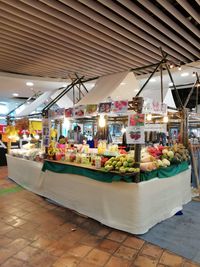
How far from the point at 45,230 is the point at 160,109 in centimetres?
290

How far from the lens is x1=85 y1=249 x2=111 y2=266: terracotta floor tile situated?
2672mm

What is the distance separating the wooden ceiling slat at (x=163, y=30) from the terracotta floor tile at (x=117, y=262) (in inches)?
134

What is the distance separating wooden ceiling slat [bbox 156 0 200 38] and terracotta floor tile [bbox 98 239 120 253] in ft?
11.4

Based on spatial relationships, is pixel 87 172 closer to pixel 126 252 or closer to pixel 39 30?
pixel 126 252

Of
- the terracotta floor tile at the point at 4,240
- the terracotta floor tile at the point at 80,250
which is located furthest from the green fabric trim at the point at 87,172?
the terracotta floor tile at the point at 4,240

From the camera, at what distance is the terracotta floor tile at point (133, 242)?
3.04 metres

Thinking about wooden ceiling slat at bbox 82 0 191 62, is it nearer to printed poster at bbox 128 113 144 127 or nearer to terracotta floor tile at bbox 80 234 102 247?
printed poster at bbox 128 113 144 127

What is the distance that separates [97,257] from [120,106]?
2.32 m

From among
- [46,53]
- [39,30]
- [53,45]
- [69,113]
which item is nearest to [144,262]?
[69,113]

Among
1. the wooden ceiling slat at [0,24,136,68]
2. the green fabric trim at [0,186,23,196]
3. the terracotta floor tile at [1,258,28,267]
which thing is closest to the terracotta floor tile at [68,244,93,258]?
the terracotta floor tile at [1,258,28,267]

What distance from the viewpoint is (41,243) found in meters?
3.10

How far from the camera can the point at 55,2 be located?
9.84 feet

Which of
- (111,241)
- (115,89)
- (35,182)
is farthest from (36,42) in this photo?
(111,241)

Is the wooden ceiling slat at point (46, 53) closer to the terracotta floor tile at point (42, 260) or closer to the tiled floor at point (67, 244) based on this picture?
the tiled floor at point (67, 244)
